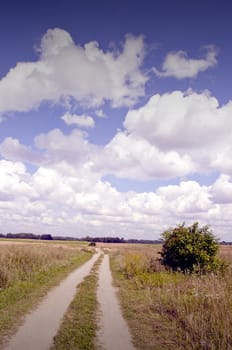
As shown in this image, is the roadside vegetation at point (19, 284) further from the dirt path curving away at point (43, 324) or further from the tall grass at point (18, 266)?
the dirt path curving away at point (43, 324)

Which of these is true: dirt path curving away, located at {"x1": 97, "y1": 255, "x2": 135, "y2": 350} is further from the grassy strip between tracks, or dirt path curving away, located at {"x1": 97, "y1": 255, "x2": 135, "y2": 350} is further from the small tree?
the small tree

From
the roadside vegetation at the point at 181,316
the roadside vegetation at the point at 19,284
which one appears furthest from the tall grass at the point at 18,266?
the roadside vegetation at the point at 181,316

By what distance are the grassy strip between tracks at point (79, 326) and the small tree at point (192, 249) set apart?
22.2ft

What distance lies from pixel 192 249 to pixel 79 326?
1107 cm

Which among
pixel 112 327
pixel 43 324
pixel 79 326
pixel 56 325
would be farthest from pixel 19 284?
pixel 112 327

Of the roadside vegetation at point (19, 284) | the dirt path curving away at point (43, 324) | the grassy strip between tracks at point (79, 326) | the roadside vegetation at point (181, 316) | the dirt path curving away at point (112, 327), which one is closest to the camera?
the dirt path curving away at point (43, 324)

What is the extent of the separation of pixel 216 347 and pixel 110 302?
6.32 m

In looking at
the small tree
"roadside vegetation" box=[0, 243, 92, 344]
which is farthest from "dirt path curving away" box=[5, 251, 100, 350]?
the small tree

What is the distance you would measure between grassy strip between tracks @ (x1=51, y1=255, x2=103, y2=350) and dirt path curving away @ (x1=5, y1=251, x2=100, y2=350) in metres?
0.19

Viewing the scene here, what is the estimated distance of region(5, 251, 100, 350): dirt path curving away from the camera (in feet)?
25.2

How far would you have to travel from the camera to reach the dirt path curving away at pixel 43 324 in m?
7.70

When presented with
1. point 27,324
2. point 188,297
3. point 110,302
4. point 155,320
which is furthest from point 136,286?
point 27,324

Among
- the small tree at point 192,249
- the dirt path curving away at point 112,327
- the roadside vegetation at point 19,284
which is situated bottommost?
the dirt path curving away at point 112,327

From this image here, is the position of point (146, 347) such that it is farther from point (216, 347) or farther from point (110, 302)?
point (110, 302)
